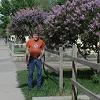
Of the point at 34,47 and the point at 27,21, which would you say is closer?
the point at 34,47

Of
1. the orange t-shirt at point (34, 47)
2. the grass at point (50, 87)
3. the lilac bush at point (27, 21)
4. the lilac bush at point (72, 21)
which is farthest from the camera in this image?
the lilac bush at point (27, 21)

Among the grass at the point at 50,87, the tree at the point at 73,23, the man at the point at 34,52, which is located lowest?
the grass at the point at 50,87

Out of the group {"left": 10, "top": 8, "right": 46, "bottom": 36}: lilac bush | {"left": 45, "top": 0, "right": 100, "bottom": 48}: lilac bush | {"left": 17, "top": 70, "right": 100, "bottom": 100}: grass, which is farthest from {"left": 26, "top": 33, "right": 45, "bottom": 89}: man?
{"left": 10, "top": 8, "right": 46, "bottom": 36}: lilac bush

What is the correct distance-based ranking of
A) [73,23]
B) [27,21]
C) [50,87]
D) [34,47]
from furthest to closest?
[27,21] → [73,23] → [50,87] → [34,47]

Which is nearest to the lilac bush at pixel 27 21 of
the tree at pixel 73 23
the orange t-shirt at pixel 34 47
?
the tree at pixel 73 23

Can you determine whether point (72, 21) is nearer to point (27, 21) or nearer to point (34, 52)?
point (34, 52)

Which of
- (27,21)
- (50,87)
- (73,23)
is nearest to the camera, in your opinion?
(50,87)

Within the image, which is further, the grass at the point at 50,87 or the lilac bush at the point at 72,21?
the lilac bush at the point at 72,21

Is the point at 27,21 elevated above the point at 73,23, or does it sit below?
above

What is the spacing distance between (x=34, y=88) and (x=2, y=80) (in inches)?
126

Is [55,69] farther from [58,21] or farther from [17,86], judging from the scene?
[58,21]

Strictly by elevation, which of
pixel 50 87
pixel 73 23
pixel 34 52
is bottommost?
pixel 50 87

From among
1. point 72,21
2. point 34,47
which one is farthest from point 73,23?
point 34,47

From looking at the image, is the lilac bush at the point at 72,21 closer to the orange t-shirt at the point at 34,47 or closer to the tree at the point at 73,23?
the tree at the point at 73,23
